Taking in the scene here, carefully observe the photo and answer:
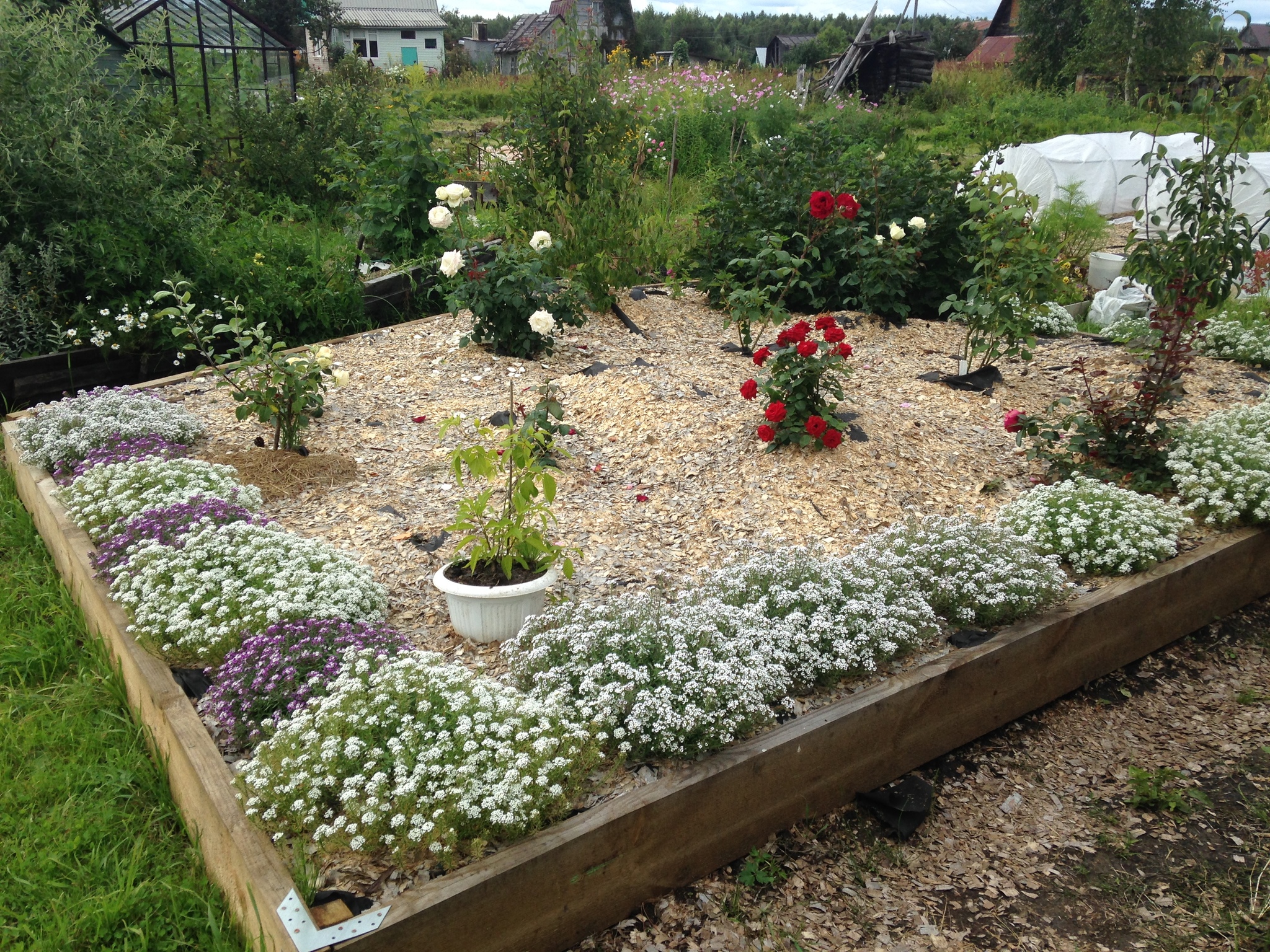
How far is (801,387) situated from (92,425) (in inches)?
128

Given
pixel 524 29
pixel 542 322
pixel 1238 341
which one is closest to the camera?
pixel 542 322

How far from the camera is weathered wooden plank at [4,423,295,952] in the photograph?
6.52 ft

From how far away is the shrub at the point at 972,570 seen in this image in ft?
10.1

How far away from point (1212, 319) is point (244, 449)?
6368 millimetres

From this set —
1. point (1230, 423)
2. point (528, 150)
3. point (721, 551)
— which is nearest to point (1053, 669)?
point (721, 551)

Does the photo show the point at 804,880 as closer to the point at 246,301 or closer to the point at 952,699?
the point at 952,699

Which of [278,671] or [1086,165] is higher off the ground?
[1086,165]

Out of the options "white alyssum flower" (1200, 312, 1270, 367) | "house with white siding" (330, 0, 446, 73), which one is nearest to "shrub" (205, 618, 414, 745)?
"white alyssum flower" (1200, 312, 1270, 367)

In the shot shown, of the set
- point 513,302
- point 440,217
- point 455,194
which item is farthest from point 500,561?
point 455,194

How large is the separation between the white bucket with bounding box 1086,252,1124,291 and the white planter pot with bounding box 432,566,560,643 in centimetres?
697

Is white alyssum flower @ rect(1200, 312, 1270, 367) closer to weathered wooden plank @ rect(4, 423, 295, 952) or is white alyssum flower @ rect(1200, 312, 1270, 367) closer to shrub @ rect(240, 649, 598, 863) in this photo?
shrub @ rect(240, 649, 598, 863)

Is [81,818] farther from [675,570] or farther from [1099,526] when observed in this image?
[1099,526]

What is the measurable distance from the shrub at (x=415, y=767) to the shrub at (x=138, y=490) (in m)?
1.56

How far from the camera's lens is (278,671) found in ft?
8.07
